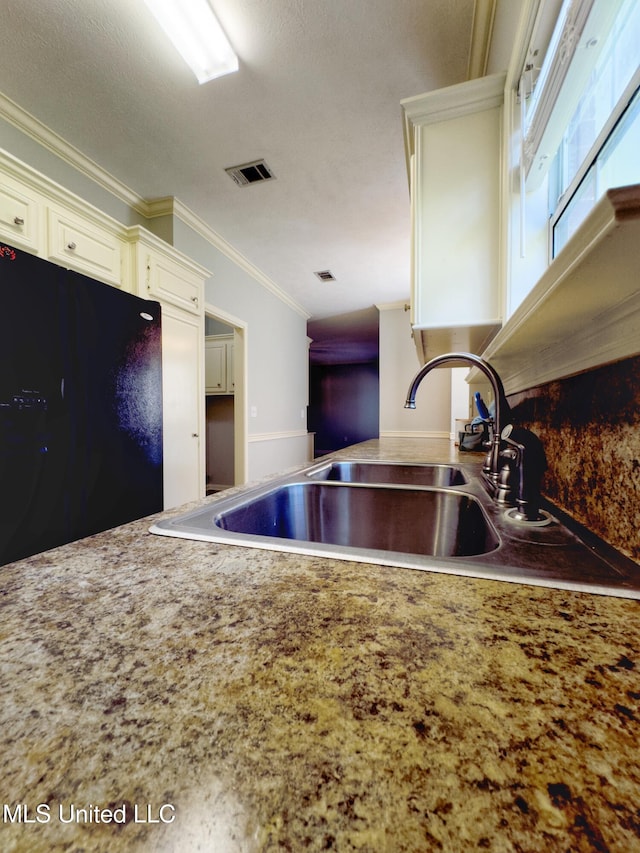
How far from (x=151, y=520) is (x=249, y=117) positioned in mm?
2064

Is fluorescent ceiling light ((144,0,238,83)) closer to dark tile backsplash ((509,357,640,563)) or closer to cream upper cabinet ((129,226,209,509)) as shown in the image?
cream upper cabinet ((129,226,209,509))

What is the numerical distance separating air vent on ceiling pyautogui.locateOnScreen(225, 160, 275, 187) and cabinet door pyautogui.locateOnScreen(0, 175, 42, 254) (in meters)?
1.11

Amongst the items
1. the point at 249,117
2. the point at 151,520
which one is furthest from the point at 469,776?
the point at 249,117

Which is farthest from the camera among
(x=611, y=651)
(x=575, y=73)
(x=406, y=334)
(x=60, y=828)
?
(x=406, y=334)

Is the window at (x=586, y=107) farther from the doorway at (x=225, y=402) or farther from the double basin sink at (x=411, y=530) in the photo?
the doorway at (x=225, y=402)

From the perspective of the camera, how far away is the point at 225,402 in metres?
4.04

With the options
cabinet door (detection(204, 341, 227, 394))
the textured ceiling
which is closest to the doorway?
cabinet door (detection(204, 341, 227, 394))

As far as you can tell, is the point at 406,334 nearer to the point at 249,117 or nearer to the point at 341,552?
the point at 249,117

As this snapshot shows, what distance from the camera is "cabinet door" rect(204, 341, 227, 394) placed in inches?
150

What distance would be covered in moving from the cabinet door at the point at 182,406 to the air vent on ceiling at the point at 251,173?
2.93ft

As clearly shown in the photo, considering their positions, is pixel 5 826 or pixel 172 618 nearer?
pixel 5 826

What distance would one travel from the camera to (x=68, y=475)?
1.38 meters

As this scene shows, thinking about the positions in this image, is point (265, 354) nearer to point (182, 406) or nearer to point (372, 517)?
point (182, 406)

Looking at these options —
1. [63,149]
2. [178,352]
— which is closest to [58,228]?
[63,149]
